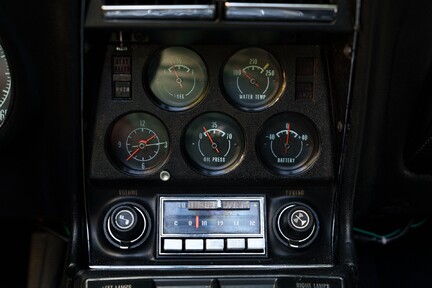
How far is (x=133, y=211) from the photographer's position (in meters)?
1.98

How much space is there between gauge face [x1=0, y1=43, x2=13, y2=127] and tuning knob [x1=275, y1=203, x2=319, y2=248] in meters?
0.85

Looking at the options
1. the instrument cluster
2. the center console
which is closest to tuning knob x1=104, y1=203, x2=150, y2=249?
the center console

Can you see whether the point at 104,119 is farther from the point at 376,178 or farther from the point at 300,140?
the point at 376,178

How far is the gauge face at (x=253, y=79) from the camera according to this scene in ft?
6.57

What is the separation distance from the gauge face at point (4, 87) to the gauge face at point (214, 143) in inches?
20.5

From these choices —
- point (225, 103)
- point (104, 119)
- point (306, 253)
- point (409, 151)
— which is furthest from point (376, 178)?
point (104, 119)

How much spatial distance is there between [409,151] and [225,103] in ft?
1.84

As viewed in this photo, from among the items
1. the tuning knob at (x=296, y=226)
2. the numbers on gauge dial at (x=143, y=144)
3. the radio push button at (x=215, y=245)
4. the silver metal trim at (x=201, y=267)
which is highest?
the numbers on gauge dial at (x=143, y=144)

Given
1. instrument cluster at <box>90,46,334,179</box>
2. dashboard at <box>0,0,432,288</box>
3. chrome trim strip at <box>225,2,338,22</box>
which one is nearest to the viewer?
chrome trim strip at <box>225,2,338,22</box>

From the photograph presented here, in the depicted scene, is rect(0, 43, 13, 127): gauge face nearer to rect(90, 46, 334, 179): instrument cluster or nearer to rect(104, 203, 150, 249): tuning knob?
rect(90, 46, 334, 179): instrument cluster

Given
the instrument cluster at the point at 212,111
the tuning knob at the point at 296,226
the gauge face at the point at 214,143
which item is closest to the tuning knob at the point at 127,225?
the instrument cluster at the point at 212,111

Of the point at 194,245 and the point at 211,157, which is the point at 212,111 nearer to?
the point at 211,157

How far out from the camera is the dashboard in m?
1.89

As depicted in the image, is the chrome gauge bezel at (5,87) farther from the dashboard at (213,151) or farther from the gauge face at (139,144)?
the gauge face at (139,144)
